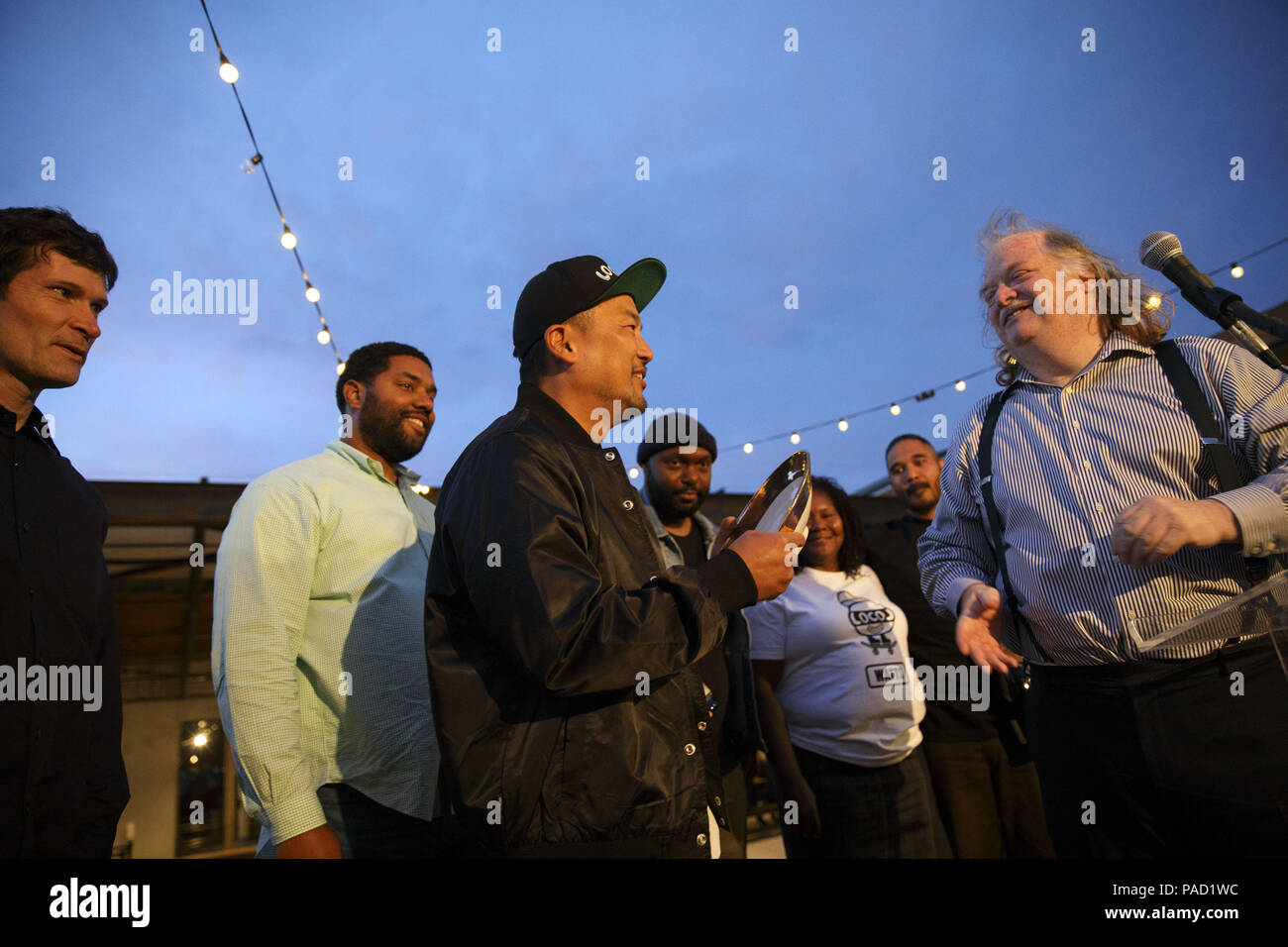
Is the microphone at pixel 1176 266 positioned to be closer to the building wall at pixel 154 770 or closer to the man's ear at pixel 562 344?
the man's ear at pixel 562 344

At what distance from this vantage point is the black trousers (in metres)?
1.46

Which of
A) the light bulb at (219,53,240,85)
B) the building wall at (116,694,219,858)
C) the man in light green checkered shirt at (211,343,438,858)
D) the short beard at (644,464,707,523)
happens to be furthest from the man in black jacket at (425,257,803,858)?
the building wall at (116,694,219,858)

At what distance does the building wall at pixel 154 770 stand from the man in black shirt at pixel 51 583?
11.9m

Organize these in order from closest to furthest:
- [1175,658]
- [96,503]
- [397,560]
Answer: [1175,658] → [96,503] → [397,560]

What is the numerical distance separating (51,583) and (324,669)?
700mm

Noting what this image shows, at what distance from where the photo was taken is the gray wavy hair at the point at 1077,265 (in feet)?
6.31

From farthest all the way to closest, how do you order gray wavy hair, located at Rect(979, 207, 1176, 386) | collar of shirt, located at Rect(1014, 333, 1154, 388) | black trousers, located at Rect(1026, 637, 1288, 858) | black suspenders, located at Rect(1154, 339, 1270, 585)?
gray wavy hair, located at Rect(979, 207, 1176, 386) < collar of shirt, located at Rect(1014, 333, 1154, 388) < black suspenders, located at Rect(1154, 339, 1270, 585) < black trousers, located at Rect(1026, 637, 1288, 858)

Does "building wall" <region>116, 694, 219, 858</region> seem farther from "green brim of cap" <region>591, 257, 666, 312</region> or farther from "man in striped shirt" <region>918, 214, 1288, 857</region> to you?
"man in striped shirt" <region>918, 214, 1288, 857</region>

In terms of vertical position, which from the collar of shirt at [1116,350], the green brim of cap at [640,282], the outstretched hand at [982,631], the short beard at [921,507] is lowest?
the outstretched hand at [982,631]

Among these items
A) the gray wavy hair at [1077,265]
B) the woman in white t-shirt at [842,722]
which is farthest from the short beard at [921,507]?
the gray wavy hair at [1077,265]

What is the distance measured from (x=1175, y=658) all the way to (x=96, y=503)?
9.18ft
